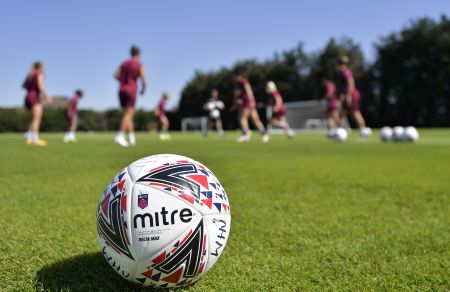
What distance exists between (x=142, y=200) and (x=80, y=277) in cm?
57

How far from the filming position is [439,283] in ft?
6.60

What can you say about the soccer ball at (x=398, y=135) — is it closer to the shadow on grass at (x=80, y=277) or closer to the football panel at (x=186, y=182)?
the football panel at (x=186, y=182)

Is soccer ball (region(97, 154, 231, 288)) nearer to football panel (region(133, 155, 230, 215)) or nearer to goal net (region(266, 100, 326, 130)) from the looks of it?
football panel (region(133, 155, 230, 215))

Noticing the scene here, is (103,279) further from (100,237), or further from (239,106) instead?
(239,106)

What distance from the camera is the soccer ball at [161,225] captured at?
183cm

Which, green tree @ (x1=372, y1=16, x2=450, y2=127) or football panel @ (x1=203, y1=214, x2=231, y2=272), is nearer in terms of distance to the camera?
football panel @ (x1=203, y1=214, x2=231, y2=272)

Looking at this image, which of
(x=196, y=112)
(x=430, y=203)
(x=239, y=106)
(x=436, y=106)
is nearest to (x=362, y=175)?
(x=430, y=203)

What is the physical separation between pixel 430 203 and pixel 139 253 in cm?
322

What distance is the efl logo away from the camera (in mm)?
1850

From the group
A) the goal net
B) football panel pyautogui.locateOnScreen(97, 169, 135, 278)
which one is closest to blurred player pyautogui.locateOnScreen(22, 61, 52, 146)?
football panel pyautogui.locateOnScreen(97, 169, 135, 278)

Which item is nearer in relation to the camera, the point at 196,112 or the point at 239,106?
the point at 239,106

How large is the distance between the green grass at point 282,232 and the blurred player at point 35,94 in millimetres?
5745

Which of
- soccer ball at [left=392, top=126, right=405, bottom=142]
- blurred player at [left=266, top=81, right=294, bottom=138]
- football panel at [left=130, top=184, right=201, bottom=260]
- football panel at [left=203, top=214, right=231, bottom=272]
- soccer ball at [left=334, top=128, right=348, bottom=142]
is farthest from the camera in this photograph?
blurred player at [left=266, top=81, right=294, bottom=138]

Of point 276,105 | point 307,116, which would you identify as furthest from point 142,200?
point 307,116
